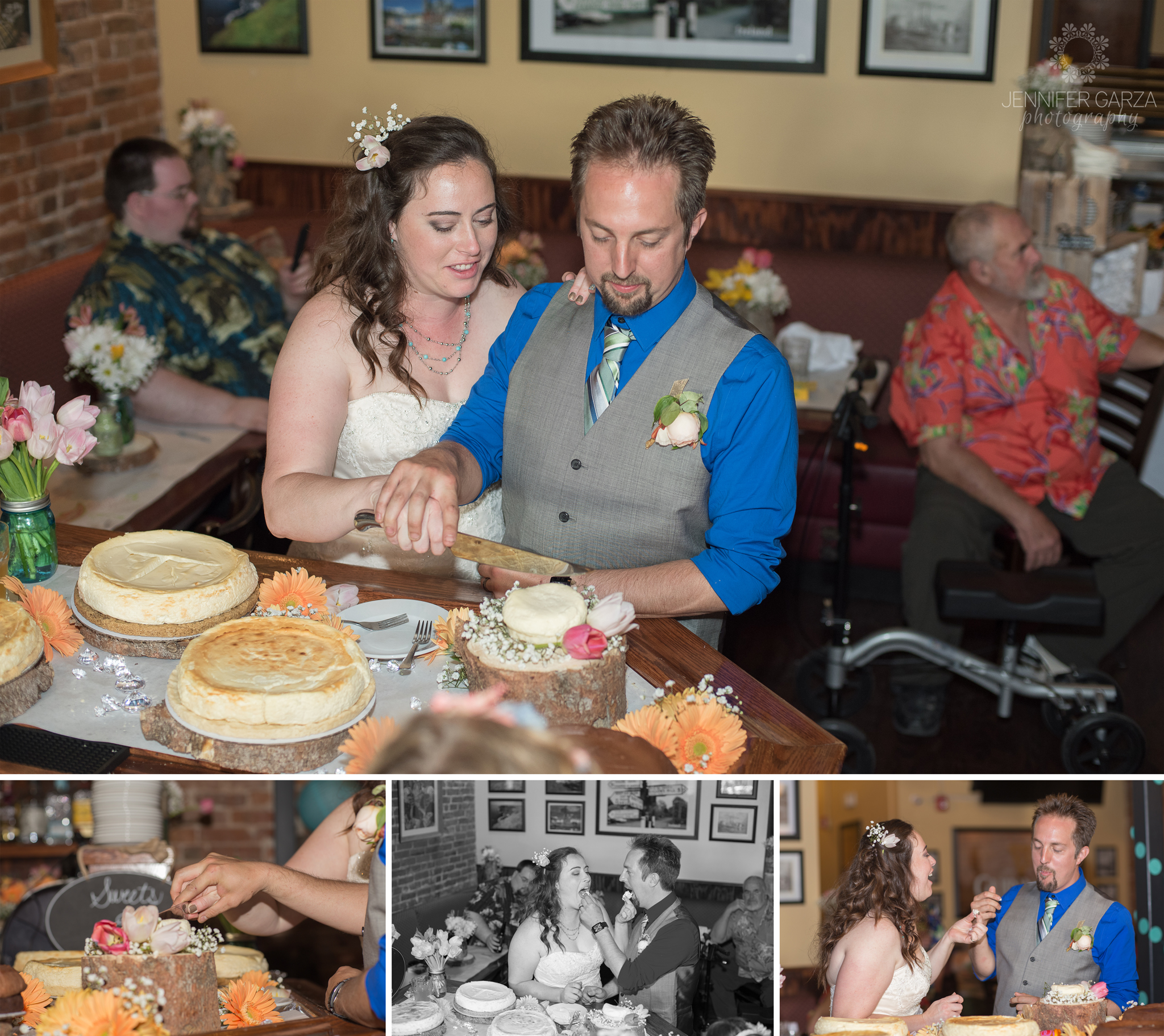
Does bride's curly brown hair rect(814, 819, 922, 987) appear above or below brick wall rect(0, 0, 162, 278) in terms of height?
below

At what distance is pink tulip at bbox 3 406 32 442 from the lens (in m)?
1.76

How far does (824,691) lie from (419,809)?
2755 mm

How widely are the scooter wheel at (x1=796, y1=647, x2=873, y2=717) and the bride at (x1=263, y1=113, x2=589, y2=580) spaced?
141 cm

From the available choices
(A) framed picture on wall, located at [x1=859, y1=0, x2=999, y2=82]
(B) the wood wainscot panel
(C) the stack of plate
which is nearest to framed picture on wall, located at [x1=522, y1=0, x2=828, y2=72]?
(A) framed picture on wall, located at [x1=859, y1=0, x2=999, y2=82]

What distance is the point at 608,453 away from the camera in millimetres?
2004

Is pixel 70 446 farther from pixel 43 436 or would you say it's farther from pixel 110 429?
pixel 110 429

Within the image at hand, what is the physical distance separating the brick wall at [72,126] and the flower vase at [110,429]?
69.8 inches

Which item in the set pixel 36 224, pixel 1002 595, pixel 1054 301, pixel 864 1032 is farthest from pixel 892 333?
pixel 864 1032

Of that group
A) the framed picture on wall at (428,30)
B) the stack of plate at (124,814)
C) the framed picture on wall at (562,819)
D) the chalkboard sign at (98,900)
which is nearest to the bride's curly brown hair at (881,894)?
the framed picture on wall at (562,819)

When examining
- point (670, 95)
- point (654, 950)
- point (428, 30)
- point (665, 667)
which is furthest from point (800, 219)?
point (654, 950)

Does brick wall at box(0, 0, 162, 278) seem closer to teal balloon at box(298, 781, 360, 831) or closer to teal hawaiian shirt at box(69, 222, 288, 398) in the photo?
teal hawaiian shirt at box(69, 222, 288, 398)

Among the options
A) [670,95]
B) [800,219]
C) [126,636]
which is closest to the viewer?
Result: [126,636]

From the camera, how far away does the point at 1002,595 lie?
294cm

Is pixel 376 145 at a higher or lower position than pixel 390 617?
higher
